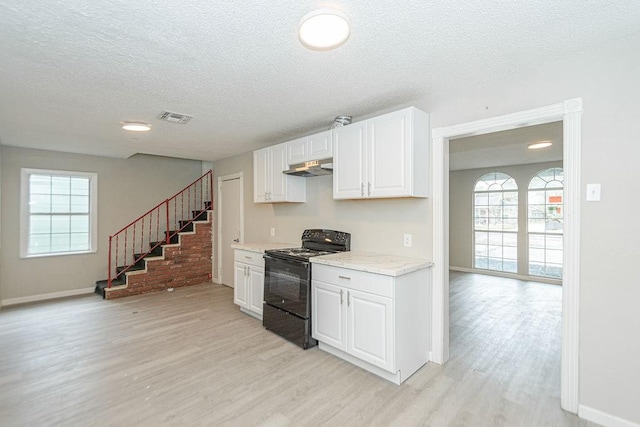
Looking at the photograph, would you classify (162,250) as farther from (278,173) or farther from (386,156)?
(386,156)

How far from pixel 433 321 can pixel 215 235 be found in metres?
4.67

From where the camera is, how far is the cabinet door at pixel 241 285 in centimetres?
414

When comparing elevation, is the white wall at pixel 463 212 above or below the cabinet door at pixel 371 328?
above

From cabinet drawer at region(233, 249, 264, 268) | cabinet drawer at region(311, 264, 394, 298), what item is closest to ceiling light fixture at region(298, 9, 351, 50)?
cabinet drawer at region(311, 264, 394, 298)

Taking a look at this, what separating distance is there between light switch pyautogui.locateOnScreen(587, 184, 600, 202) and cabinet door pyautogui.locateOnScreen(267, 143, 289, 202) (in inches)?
117

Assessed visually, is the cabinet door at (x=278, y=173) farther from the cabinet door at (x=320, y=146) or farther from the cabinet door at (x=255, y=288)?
the cabinet door at (x=255, y=288)

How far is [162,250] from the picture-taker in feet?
18.6

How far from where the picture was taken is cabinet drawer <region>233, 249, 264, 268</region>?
12.8 ft

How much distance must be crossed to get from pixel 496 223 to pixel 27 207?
9119 mm

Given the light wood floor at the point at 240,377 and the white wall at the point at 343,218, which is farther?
the white wall at the point at 343,218

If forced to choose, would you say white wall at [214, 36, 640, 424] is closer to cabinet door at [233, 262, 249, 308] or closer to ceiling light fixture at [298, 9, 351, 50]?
ceiling light fixture at [298, 9, 351, 50]

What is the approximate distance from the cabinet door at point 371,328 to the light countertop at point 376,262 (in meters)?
0.24

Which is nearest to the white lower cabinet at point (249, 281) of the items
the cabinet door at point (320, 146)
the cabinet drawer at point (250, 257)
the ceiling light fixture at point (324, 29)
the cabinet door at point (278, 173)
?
the cabinet drawer at point (250, 257)

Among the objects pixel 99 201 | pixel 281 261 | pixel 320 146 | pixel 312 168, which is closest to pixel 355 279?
pixel 281 261
